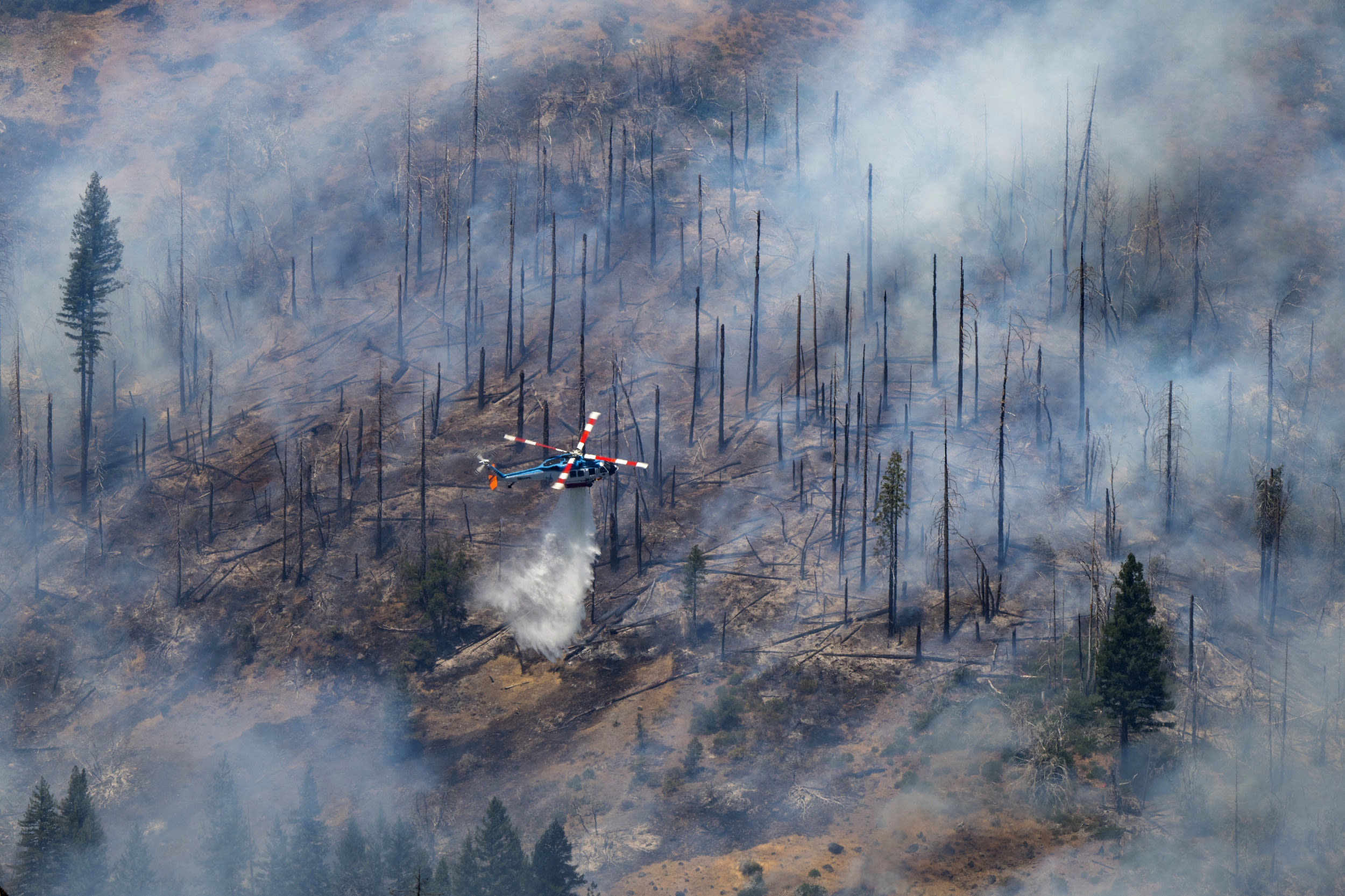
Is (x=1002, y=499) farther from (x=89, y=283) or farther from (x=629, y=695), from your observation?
(x=89, y=283)

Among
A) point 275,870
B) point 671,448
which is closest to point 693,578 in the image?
point 671,448

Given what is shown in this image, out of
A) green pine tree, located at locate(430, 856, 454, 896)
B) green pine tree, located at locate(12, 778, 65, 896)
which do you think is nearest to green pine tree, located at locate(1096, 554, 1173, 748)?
green pine tree, located at locate(430, 856, 454, 896)

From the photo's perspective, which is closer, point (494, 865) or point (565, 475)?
point (494, 865)

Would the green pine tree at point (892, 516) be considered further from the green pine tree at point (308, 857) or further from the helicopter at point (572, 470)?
the green pine tree at point (308, 857)

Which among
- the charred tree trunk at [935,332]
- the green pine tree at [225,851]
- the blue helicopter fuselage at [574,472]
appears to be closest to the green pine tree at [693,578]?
the blue helicopter fuselage at [574,472]

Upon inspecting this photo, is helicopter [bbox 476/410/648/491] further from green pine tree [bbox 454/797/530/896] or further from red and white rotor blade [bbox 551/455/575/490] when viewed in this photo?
green pine tree [bbox 454/797/530/896]

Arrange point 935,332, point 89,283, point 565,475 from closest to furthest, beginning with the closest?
point 565,475 → point 935,332 → point 89,283

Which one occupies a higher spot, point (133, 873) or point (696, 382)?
point (696, 382)
